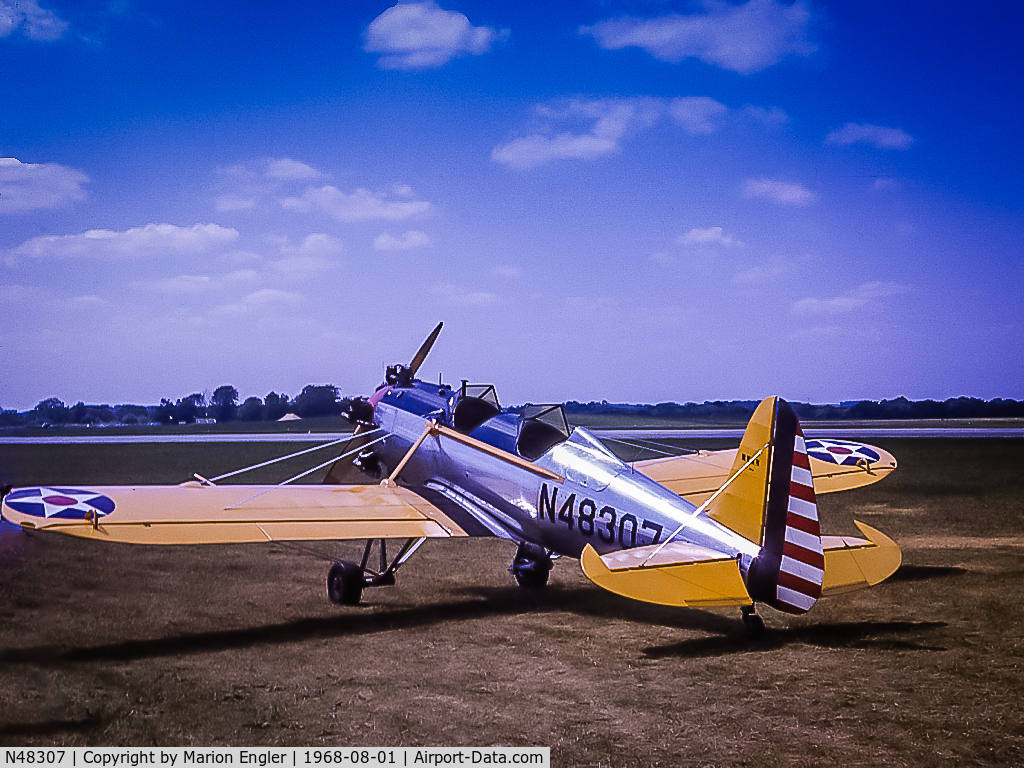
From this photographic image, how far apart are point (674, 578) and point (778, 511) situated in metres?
1.01

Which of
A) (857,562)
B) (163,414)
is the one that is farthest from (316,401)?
(857,562)

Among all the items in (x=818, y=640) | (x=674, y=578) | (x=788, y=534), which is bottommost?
(x=818, y=640)

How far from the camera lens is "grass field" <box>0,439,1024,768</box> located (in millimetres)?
5258

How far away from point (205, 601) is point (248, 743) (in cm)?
452

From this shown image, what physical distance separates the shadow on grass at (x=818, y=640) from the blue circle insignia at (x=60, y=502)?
5.19m

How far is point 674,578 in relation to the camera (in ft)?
21.3

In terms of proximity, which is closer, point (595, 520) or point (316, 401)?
point (595, 520)

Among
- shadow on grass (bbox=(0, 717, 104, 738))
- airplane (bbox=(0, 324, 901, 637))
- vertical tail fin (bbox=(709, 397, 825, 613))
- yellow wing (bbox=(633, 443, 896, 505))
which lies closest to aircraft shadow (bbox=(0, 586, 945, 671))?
airplane (bbox=(0, 324, 901, 637))

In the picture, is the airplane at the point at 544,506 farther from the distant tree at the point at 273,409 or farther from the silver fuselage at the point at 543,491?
the distant tree at the point at 273,409

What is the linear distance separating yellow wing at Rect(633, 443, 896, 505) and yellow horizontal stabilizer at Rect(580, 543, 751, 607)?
4.40 meters

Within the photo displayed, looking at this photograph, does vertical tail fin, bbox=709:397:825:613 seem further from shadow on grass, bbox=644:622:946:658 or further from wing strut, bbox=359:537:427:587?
wing strut, bbox=359:537:427:587

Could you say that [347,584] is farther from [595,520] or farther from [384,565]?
[595,520]

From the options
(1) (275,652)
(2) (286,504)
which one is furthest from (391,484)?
(1) (275,652)

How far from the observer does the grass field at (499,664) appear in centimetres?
526
